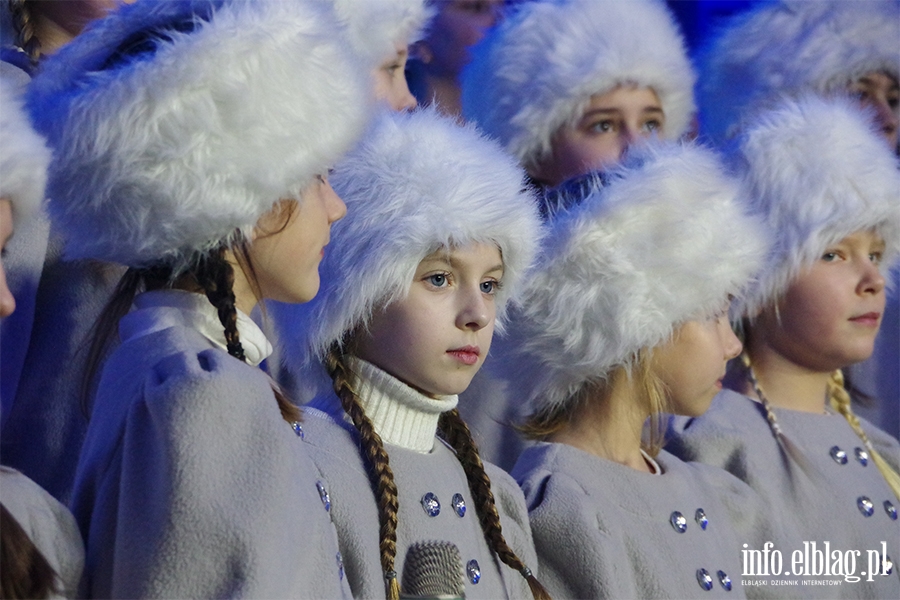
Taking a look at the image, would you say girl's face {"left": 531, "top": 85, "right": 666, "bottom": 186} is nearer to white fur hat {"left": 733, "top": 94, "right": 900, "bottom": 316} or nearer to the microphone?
white fur hat {"left": 733, "top": 94, "right": 900, "bottom": 316}

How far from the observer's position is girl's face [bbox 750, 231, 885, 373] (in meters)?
3.13

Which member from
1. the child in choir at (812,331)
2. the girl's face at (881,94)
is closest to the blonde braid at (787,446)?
the child in choir at (812,331)

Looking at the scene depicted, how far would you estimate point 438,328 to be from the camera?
2.23m

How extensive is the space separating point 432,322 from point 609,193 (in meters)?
0.66

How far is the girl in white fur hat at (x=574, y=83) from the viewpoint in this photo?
346 centimetres

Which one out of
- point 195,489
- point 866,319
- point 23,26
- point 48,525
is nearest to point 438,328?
point 195,489

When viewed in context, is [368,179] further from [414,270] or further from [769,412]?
[769,412]

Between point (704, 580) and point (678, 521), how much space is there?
13cm

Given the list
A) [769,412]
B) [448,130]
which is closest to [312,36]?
[448,130]

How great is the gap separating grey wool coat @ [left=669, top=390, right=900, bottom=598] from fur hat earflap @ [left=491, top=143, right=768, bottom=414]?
461mm

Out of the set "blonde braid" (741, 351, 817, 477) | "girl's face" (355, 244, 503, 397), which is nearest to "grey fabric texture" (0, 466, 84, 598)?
"girl's face" (355, 244, 503, 397)

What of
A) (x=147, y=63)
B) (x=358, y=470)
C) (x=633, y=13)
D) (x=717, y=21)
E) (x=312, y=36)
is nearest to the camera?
(x=147, y=63)

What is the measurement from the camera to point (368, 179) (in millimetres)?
2311

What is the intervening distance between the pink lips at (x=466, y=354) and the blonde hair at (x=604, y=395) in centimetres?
56
